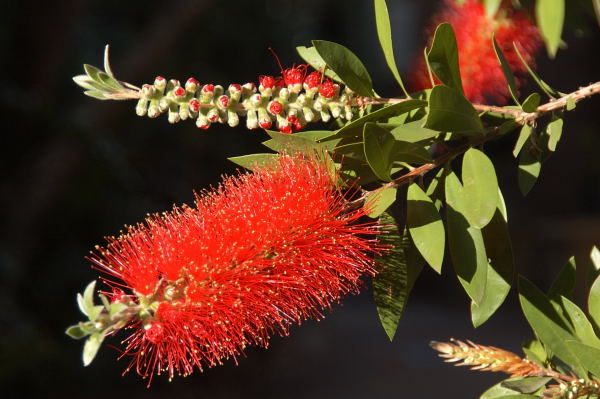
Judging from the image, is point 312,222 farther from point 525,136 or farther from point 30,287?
point 30,287

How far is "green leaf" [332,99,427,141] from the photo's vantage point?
669 mm

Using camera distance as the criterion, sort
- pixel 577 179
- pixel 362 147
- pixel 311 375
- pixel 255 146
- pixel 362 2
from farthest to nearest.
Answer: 1. pixel 362 2
2. pixel 577 179
3. pixel 311 375
4. pixel 255 146
5. pixel 362 147

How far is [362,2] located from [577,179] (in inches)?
137

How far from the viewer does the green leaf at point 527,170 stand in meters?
0.73

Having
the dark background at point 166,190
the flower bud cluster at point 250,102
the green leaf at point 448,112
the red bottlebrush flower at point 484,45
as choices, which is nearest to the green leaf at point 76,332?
the flower bud cluster at point 250,102

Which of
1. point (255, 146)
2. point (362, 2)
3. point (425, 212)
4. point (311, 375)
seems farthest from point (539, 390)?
point (362, 2)

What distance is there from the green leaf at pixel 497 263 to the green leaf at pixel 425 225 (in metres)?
0.07

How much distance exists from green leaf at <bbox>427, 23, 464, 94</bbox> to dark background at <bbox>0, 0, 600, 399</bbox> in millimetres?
1160

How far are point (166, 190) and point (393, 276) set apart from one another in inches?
166

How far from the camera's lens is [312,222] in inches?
28.3

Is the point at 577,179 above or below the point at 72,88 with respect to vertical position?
below

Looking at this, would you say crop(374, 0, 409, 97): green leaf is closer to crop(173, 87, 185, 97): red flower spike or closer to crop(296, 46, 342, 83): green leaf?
crop(296, 46, 342, 83): green leaf

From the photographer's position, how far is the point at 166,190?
191 inches

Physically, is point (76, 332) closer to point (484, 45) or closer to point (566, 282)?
point (566, 282)
